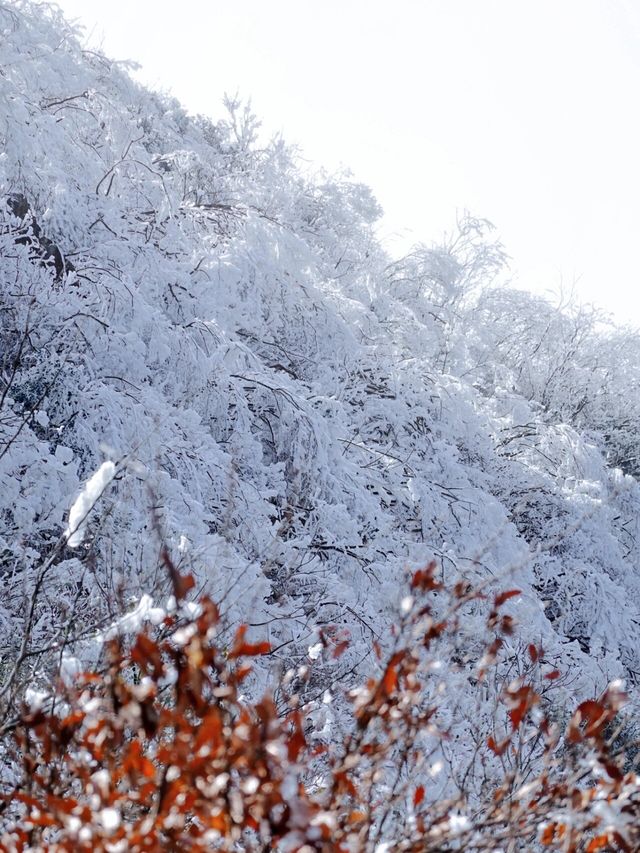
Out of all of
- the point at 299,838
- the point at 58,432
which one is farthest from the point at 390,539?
the point at 299,838

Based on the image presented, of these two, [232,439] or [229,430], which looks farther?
[229,430]

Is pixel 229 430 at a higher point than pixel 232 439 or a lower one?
higher

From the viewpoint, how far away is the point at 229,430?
17.4 feet

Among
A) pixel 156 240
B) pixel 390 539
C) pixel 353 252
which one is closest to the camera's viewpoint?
pixel 390 539

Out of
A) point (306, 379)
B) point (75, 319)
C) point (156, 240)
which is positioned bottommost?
point (75, 319)

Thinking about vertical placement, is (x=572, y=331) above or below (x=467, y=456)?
above

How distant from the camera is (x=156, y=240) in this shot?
235 inches

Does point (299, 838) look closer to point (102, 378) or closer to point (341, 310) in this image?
point (102, 378)

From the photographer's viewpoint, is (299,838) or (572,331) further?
(572,331)

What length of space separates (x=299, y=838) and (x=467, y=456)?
267 inches

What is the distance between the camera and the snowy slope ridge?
12.7ft

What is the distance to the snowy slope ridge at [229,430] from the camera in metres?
3.88

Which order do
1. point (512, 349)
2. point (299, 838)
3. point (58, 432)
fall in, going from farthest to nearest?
point (512, 349) < point (58, 432) < point (299, 838)

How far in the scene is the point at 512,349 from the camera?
45.3 feet
